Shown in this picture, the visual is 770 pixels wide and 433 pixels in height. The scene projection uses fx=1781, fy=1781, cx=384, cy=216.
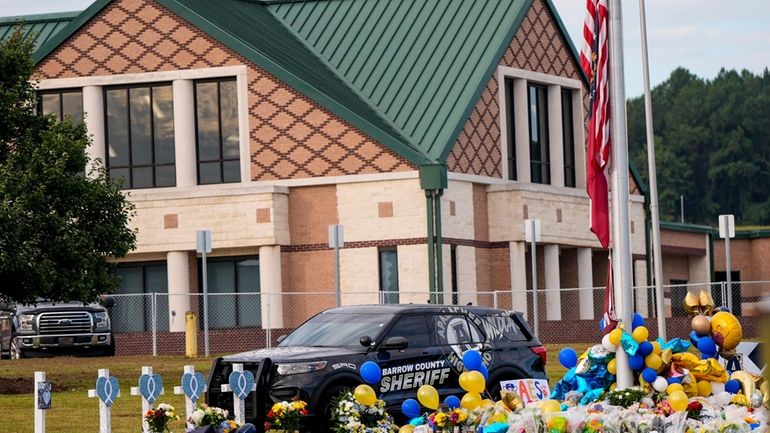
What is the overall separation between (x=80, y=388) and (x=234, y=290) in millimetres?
18176

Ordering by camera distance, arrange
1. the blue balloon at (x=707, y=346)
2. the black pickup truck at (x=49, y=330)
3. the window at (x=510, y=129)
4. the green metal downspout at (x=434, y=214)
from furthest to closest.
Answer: the window at (x=510, y=129)
the green metal downspout at (x=434, y=214)
the black pickup truck at (x=49, y=330)
the blue balloon at (x=707, y=346)

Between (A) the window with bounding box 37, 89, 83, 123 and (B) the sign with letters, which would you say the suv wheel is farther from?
(A) the window with bounding box 37, 89, 83, 123

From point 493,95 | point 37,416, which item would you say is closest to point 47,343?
point 493,95

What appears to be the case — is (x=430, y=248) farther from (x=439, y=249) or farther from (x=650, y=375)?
(x=650, y=375)

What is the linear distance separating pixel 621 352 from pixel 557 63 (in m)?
33.8

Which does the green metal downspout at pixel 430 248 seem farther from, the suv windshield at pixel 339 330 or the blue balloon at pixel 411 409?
the blue balloon at pixel 411 409

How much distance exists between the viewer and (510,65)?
160ft

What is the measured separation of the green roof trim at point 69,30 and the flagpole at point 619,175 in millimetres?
29236

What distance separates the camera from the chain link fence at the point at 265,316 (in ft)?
143

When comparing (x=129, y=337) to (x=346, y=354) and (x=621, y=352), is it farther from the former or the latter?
(x=621, y=352)

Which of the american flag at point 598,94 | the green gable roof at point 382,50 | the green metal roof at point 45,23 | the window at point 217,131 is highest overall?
the green metal roof at point 45,23

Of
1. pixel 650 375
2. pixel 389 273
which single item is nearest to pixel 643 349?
pixel 650 375

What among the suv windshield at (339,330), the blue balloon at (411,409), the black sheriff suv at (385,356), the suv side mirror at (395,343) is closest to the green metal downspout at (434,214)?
the black sheriff suv at (385,356)

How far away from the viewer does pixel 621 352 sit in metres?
18.1
